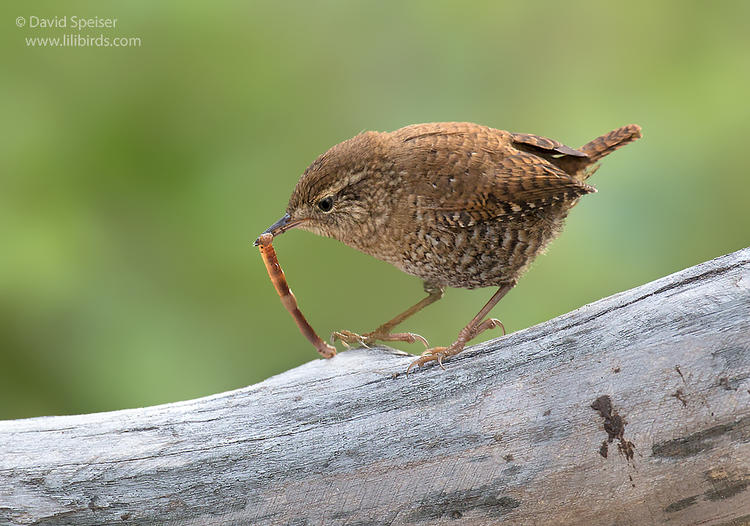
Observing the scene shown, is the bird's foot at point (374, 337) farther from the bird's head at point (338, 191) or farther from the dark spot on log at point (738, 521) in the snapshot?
the dark spot on log at point (738, 521)

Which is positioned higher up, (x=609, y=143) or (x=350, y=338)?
(x=609, y=143)

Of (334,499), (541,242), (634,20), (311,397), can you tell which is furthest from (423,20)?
(334,499)

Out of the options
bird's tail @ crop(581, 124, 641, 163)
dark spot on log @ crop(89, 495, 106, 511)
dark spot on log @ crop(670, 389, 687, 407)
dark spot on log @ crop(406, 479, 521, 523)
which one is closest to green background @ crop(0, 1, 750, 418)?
bird's tail @ crop(581, 124, 641, 163)

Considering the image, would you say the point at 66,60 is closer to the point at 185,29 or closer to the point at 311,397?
the point at 185,29

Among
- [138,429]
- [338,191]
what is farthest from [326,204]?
[138,429]

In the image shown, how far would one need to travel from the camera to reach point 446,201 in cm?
277

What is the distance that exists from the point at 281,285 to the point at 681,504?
156cm

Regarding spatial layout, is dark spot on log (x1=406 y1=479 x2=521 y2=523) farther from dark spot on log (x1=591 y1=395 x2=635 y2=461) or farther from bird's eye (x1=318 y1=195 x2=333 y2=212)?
bird's eye (x1=318 y1=195 x2=333 y2=212)

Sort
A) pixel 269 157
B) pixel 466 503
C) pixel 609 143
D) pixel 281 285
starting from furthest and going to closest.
→ pixel 269 157, pixel 609 143, pixel 281 285, pixel 466 503

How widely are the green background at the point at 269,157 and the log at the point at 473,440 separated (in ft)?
6.39

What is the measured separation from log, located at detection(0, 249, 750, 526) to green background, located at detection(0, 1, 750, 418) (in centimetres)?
195

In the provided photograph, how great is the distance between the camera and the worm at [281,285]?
280cm

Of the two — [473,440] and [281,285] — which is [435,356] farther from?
[281,285]

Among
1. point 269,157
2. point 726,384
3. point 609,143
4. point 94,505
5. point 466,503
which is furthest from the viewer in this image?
point 269,157
